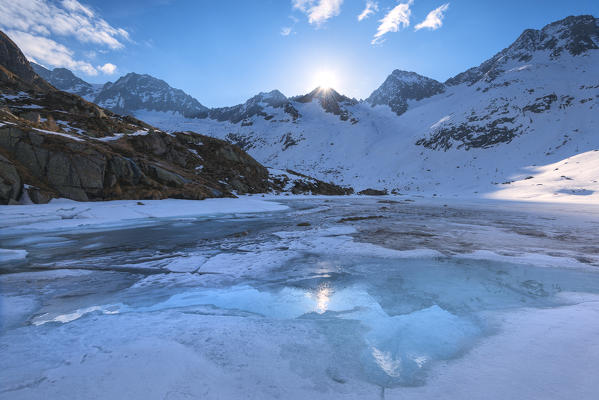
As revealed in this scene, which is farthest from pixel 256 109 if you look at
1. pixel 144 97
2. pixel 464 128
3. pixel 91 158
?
pixel 91 158

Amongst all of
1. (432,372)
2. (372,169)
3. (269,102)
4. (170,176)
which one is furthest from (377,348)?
(269,102)

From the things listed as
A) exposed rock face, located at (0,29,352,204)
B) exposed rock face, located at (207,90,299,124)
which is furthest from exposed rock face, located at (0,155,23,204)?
exposed rock face, located at (207,90,299,124)

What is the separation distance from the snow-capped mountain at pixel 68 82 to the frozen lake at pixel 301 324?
495 feet

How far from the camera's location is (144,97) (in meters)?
118

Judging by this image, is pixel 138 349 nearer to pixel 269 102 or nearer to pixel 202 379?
pixel 202 379

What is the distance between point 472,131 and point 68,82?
165 meters

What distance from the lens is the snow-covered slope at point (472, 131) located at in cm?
3512

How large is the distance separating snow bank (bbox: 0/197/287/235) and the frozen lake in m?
3.35

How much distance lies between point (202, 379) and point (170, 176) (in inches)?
653

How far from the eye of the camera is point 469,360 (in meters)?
2.06

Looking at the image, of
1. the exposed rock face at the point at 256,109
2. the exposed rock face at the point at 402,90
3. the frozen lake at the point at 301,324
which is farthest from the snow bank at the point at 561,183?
the exposed rock face at the point at 256,109

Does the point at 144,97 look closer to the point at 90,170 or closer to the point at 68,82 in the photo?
the point at 68,82

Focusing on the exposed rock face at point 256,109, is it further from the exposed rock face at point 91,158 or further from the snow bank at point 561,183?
the snow bank at point 561,183

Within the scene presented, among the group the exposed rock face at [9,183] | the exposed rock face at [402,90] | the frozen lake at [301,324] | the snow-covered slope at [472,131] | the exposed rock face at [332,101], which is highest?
the exposed rock face at [402,90]
